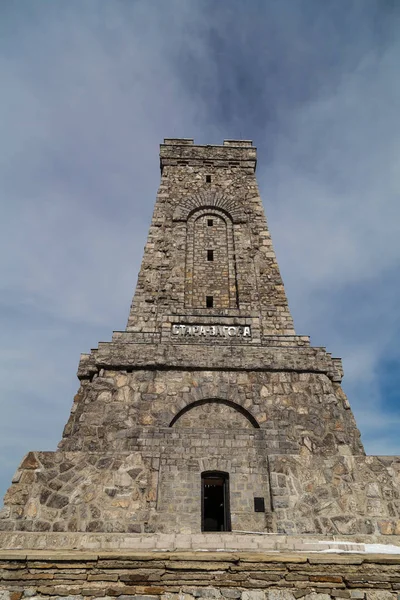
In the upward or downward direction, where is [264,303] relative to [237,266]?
downward

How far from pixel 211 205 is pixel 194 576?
13.1 metres

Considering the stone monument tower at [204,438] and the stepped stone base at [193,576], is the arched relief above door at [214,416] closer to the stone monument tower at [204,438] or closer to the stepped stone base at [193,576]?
the stone monument tower at [204,438]

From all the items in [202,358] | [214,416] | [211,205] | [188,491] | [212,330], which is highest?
[211,205]

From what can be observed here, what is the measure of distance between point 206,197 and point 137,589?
13606 mm

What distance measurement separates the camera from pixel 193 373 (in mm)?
10289

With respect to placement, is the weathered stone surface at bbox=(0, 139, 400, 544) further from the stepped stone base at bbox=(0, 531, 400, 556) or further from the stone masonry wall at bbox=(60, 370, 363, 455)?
the stepped stone base at bbox=(0, 531, 400, 556)

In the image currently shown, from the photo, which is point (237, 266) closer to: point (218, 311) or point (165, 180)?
point (218, 311)

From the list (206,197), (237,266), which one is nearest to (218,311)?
(237,266)

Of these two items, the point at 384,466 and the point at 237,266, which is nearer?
the point at 384,466

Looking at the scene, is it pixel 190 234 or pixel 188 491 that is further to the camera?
pixel 190 234

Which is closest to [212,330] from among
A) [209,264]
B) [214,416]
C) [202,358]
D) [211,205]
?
[202,358]

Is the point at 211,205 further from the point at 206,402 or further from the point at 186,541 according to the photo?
the point at 186,541

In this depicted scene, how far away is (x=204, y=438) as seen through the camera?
920 centimetres

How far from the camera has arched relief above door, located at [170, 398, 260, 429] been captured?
31.6 feet
